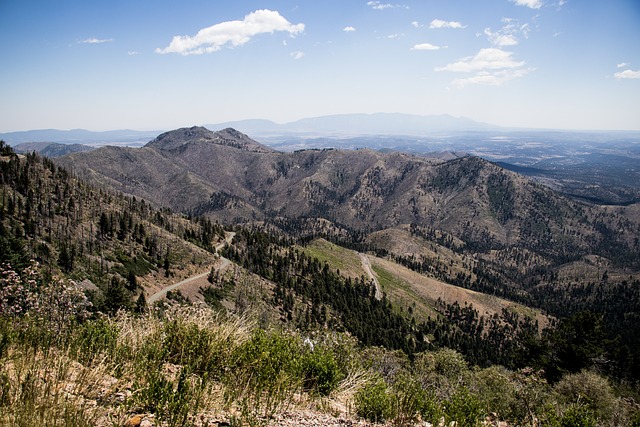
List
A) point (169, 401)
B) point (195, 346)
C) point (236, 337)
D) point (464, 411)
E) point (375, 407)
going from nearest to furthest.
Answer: point (169, 401) < point (375, 407) < point (195, 346) < point (464, 411) < point (236, 337)

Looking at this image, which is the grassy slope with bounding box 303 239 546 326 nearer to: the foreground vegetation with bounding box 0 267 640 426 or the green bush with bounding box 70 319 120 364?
the foreground vegetation with bounding box 0 267 640 426

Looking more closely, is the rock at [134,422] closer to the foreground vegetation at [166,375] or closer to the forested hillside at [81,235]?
the foreground vegetation at [166,375]

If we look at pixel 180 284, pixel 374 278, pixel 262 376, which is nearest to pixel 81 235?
pixel 180 284

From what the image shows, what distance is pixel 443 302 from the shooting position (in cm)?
18062

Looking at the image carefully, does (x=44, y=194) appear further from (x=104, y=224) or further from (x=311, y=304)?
(x=311, y=304)

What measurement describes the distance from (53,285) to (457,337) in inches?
6077

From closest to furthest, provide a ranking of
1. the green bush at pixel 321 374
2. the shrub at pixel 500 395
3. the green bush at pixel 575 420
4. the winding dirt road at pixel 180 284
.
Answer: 1. the green bush at pixel 321 374
2. the green bush at pixel 575 420
3. the shrub at pixel 500 395
4. the winding dirt road at pixel 180 284

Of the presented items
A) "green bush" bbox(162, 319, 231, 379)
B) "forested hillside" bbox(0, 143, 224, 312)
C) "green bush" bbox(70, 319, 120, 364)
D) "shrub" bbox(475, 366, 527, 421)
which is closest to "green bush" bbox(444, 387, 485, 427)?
"shrub" bbox(475, 366, 527, 421)

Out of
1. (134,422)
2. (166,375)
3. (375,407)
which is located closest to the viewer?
(134,422)

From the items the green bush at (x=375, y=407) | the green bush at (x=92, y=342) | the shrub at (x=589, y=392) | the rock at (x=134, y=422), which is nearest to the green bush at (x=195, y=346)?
the green bush at (x=92, y=342)

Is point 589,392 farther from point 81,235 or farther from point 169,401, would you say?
point 81,235

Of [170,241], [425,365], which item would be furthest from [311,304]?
[425,365]

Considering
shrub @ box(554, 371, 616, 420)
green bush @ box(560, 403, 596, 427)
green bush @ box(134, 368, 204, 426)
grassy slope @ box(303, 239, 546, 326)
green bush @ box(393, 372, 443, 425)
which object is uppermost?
green bush @ box(134, 368, 204, 426)

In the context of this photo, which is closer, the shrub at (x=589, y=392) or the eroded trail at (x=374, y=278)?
the shrub at (x=589, y=392)
